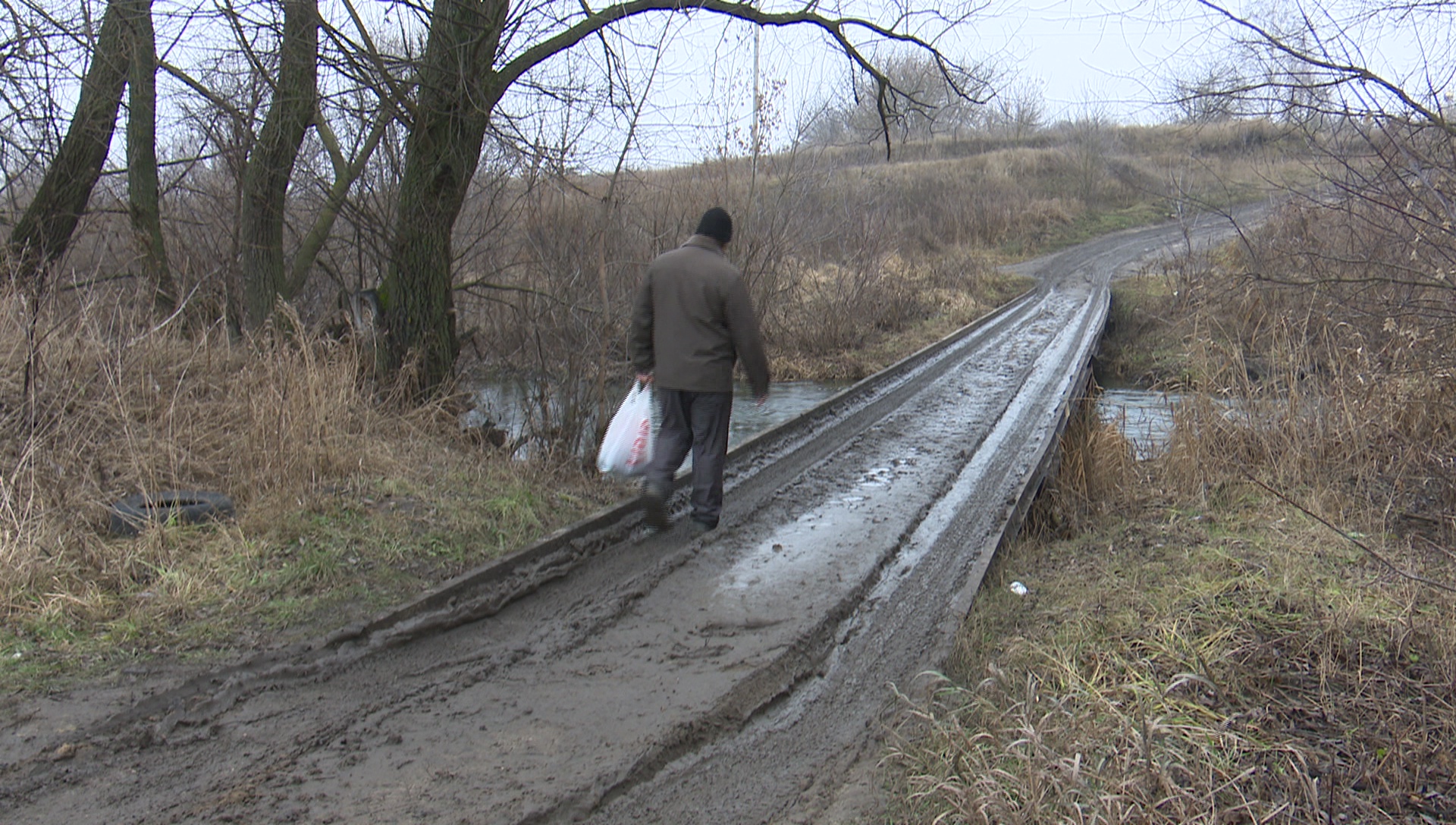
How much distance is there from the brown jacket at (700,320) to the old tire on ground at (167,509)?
111 inches

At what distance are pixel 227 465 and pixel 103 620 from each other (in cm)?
185

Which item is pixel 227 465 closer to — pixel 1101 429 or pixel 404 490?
pixel 404 490

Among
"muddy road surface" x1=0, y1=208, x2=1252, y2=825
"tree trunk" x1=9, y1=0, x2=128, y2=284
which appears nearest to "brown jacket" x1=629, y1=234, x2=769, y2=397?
"muddy road surface" x1=0, y1=208, x2=1252, y2=825

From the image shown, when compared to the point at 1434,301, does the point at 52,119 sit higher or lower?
higher

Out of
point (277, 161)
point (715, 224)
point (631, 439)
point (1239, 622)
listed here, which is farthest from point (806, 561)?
point (277, 161)

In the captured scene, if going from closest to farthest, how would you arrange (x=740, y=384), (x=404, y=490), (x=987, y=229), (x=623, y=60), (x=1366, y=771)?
(x=1366, y=771) < (x=404, y=490) < (x=623, y=60) < (x=740, y=384) < (x=987, y=229)

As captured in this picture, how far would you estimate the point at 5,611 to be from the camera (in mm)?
4621

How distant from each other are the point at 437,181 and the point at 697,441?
13.3 feet

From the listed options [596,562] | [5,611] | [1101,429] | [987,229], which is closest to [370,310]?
[596,562]

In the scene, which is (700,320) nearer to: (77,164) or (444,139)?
(444,139)

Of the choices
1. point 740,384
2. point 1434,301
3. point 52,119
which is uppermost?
point 52,119

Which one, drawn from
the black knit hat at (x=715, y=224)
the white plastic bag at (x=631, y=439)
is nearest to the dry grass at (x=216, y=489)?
the white plastic bag at (x=631, y=439)

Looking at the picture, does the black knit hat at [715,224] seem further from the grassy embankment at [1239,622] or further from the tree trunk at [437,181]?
the grassy embankment at [1239,622]

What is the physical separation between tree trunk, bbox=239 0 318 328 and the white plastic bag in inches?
167
